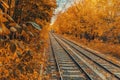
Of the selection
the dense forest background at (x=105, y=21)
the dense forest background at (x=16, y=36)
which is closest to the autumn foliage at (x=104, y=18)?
the dense forest background at (x=105, y=21)

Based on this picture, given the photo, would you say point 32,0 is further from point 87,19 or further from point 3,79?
point 87,19

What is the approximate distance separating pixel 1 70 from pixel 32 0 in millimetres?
5553

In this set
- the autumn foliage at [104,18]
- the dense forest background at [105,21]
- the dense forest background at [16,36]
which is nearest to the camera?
the dense forest background at [16,36]

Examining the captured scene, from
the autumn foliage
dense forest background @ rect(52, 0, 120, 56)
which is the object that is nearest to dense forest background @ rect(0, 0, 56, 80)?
dense forest background @ rect(52, 0, 120, 56)

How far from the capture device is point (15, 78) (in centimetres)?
1010

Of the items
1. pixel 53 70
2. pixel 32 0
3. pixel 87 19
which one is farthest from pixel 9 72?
pixel 87 19

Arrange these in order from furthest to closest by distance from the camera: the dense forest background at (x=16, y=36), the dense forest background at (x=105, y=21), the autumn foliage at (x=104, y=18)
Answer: the autumn foliage at (x=104, y=18) < the dense forest background at (x=105, y=21) < the dense forest background at (x=16, y=36)

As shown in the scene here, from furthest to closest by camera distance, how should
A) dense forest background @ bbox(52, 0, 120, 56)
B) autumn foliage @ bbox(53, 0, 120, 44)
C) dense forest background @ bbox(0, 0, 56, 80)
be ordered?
autumn foliage @ bbox(53, 0, 120, 44)
dense forest background @ bbox(52, 0, 120, 56)
dense forest background @ bbox(0, 0, 56, 80)

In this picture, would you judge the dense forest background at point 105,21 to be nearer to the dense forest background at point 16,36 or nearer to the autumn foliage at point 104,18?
the autumn foliage at point 104,18

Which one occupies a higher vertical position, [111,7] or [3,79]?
[111,7]

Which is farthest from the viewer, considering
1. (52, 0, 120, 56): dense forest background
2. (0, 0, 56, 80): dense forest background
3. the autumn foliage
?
the autumn foliage

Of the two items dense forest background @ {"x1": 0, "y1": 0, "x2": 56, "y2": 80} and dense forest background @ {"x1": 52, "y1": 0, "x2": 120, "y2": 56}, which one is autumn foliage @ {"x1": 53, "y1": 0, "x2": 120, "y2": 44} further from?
dense forest background @ {"x1": 0, "y1": 0, "x2": 56, "y2": 80}

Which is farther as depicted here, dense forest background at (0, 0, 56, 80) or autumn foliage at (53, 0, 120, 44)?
autumn foliage at (53, 0, 120, 44)

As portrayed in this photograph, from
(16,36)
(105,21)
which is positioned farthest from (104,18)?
(16,36)
